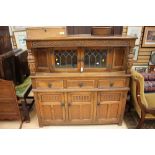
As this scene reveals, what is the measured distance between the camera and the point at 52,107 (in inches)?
79.0

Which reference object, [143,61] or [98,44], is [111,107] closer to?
[98,44]

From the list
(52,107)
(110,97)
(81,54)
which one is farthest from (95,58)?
(52,107)

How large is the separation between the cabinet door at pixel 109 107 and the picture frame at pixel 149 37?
1.67m

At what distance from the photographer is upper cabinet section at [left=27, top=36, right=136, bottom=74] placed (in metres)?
1.62

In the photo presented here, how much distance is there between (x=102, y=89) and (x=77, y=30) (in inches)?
61.4

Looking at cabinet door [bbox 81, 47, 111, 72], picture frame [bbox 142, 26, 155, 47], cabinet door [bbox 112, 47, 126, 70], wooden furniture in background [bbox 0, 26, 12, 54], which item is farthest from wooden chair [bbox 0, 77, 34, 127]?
picture frame [bbox 142, 26, 155, 47]

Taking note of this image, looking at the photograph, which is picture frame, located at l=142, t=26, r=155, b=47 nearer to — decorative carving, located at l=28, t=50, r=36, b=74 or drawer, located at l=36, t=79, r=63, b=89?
drawer, located at l=36, t=79, r=63, b=89

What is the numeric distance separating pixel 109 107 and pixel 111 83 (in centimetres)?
40

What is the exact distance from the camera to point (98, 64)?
6.11 feet

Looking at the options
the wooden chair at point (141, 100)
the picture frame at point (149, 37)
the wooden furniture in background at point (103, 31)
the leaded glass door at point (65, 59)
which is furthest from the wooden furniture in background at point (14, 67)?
the picture frame at point (149, 37)

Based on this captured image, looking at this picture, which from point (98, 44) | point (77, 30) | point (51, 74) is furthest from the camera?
point (77, 30)

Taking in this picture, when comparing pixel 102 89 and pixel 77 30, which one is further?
pixel 77 30

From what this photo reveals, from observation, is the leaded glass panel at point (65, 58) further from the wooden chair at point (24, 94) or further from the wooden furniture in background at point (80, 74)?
the wooden chair at point (24, 94)
